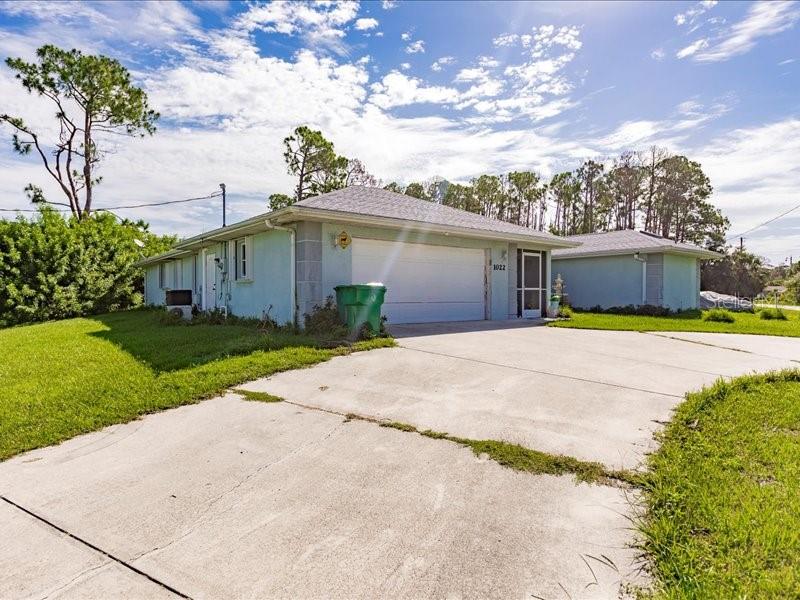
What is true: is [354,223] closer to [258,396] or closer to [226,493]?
[258,396]

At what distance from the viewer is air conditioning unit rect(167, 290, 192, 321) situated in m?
14.2

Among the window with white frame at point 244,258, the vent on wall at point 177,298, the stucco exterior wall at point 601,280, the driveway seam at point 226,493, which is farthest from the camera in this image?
the stucco exterior wall at point 601,280

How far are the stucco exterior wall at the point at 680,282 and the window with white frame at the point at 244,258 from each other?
15.4 m

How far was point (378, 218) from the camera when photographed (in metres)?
9.88

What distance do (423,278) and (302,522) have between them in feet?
30.6

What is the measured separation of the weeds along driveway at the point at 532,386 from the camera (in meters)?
3.87

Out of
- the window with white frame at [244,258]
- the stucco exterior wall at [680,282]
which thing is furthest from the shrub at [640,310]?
the window with white frame at [244,258]

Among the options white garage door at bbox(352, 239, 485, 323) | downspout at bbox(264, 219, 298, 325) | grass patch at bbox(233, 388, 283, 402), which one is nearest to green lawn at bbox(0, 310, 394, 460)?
grass patch at bbox(233, 388, 283, 402)

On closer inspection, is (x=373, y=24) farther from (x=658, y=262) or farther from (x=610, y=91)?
(x=658, y=262)

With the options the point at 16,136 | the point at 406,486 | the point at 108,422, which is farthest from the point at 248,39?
the point at 16,136

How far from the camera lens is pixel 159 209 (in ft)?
97.2

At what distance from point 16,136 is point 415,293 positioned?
26.3m

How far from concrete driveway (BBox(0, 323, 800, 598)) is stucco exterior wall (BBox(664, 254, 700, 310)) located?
14.2 m

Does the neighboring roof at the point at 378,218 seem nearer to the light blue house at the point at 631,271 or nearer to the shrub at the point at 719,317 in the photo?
the light blue house at the point at 631,271
